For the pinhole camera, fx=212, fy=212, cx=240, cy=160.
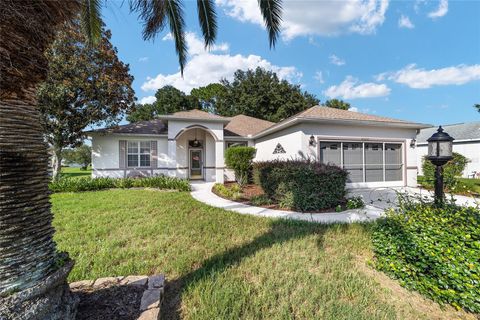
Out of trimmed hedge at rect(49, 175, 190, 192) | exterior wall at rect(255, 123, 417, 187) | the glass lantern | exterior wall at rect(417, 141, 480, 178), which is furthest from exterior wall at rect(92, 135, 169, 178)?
exterior wall at rect(417, 141, 480, 178)

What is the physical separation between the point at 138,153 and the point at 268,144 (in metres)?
8.91

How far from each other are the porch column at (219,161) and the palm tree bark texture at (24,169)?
12257 millimetres

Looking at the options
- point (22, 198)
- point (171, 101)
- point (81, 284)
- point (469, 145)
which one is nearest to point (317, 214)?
point (81, 284)

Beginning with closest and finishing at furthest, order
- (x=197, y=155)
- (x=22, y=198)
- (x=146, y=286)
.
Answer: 1. (x=22, y=198)
2. (x=146, y=286)
3. (x=197, y=155)

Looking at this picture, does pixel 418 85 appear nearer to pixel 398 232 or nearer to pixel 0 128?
pixel 398 232

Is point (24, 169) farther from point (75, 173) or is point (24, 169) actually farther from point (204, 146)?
point (75, 173)

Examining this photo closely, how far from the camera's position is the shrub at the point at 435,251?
2627 millimetres

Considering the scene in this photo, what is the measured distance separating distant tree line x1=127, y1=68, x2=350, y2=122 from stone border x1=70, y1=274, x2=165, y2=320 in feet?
91.4

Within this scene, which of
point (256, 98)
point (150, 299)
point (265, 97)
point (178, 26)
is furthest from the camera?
point (265, 97)

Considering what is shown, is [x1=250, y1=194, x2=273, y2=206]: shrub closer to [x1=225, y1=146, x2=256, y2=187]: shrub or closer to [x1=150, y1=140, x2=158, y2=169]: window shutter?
[x1=225, y1=146, x2=256, y2=187]: shrub

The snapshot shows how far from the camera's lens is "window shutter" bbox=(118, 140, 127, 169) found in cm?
1414

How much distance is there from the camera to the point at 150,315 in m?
2.20

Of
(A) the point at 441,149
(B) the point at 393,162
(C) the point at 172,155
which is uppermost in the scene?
(C) the point at 172,155

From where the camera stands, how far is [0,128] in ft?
5.10
